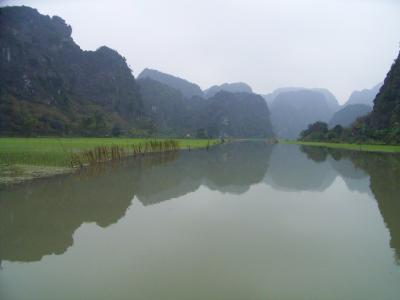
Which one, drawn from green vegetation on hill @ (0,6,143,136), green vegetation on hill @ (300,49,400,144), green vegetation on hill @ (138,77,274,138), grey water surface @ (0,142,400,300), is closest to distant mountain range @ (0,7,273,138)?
green vegetation on hill @ (0,6,143,136)

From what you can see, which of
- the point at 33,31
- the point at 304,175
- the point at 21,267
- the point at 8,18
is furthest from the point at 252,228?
the point at 33,31

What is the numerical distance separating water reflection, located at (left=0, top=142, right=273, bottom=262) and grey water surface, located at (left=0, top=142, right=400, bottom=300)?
48mm

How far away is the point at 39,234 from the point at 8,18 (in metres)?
88.0

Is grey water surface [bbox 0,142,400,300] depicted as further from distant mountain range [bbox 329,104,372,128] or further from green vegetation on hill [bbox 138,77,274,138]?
distant mountain range [bbox 329,104,372,128]

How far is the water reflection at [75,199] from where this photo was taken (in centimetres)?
648

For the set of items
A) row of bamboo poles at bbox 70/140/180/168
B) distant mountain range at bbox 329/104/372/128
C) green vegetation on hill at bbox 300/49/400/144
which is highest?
distant mountain range at bbox 329/104/372/128

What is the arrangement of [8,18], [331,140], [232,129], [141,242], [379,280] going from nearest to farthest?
[379,280] → [141,242] → [331,140] → [8,18] → [232,129]

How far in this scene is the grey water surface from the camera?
454 centimetres

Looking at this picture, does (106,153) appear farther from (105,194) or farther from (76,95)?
(76,95)

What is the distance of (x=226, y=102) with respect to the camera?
151375mm

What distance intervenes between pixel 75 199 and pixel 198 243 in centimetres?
582

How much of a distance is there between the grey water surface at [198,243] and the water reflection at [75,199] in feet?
0.16

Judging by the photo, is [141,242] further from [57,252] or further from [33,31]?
[33,31]

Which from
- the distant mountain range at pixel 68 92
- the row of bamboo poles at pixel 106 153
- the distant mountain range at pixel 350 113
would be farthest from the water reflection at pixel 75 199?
the distant mountain range at pixel 350 113
